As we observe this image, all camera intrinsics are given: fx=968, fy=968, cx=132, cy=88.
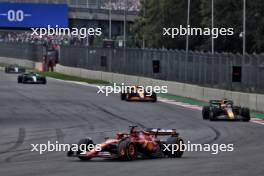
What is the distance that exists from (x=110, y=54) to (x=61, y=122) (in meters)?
37.8

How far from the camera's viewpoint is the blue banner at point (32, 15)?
71.9 meters

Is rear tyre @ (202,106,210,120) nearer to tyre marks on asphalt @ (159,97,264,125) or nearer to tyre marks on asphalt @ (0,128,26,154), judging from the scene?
tyre marks on asphalt @ (159,97,264,125)

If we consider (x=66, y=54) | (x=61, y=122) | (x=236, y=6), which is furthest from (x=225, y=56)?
(x=236, y=6)

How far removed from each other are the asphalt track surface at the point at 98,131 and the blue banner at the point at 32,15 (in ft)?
59.6

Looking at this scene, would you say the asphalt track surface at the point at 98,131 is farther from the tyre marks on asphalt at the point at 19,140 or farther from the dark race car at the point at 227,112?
the dark race car at the point at 227,112

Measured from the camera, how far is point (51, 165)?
17516 mm

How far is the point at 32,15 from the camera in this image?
2894 inches

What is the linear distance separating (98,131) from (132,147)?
350 inches

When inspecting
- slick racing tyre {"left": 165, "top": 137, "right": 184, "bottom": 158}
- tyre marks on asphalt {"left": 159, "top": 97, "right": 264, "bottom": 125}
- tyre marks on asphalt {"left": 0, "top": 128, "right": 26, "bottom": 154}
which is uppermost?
slick racing tyre {"left": 165, "top": 137, "right": 184, "bottom": 158}

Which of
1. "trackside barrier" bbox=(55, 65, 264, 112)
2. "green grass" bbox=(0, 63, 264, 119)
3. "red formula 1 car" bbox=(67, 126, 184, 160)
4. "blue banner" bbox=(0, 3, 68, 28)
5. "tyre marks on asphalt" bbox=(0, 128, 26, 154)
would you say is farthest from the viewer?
"blue banner" bbox=(0, 3, 68, 28)

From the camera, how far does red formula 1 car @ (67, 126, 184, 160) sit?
18.8 meters

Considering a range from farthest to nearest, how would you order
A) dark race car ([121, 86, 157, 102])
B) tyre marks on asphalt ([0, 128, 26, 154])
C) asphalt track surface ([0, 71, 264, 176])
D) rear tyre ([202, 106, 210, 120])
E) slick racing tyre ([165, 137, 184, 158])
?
dark race car ([121, 86, 157, 102]), rear tyre ([202, 106, 210, 120]), tyre marks on asphalt ([0, 128, 26, 154]), slick racing tyre ([165, 137, 184, 158]), asphalt track surface ([0, 71, 264, 176])

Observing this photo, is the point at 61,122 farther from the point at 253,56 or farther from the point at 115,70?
the point at 115,70

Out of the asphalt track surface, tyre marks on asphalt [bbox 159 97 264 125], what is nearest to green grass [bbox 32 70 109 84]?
the asphalt track surface
